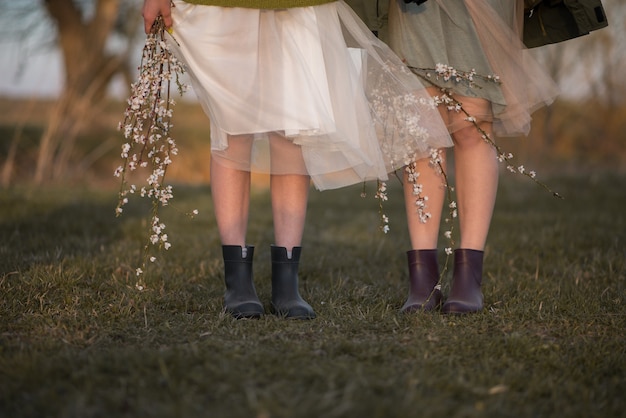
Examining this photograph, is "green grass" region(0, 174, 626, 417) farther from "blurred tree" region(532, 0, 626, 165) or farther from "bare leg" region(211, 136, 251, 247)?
"blurred tree" region(532, 0, 626, 165)

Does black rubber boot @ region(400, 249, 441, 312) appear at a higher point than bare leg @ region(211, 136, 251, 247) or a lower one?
lower

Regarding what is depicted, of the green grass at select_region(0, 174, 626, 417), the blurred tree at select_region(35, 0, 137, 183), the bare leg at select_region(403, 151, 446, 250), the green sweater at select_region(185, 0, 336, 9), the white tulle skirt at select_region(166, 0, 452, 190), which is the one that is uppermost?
the blurred tree at select_region(35, 0, 137, 183)

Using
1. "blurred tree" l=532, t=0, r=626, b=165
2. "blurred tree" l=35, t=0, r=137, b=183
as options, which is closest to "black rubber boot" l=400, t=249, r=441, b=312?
"blurred tree" l=35, t=0, r=137, b=183

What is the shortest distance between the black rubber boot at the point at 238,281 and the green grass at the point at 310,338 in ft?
0.24

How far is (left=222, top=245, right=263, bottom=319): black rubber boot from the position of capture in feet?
→ 7.13

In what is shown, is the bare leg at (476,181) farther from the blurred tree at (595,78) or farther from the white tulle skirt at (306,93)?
the blurred tree at (595,78)

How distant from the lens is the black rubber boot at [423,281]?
89.4 inches

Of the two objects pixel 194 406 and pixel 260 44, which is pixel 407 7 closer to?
pixel 260 44

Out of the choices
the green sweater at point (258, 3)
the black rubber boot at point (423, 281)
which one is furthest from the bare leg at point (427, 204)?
the green sweater at point (258, 3)

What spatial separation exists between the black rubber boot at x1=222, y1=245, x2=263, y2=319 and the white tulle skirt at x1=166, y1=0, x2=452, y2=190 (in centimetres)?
29

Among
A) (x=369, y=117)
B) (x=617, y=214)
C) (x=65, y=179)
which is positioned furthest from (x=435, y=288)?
(x=65, y=179)

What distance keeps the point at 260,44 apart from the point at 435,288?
101 centimetres

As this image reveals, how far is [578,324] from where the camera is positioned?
Result: 82.3 inches

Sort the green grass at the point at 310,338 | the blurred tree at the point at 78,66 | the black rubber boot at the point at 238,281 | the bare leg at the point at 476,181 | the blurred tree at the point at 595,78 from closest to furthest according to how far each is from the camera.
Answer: the green grass at the point at 310,338 → the black rubber boot at the point at 238,281 → the bare leg at the point at 476,181 → the blurred tree at the point at 78,66 → the blurred tree at the point at 595,78
